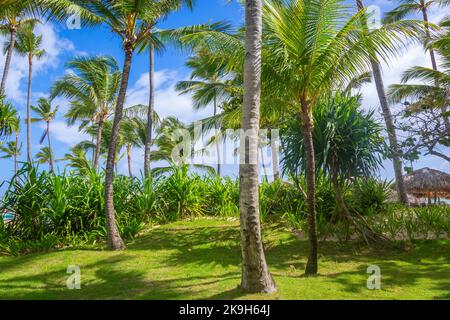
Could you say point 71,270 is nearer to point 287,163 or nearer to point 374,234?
point 287,163

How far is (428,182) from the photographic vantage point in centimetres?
1894

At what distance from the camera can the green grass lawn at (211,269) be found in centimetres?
605

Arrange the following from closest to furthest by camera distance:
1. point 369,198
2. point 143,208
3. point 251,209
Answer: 1. point 251,209
2. point 143,208
3. point 369,198

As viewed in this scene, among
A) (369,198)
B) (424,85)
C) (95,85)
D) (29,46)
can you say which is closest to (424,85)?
(424,85)

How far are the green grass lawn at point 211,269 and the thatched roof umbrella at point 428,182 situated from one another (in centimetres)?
1037

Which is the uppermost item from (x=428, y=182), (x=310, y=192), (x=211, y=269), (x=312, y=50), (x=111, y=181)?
(x=312, y=50)

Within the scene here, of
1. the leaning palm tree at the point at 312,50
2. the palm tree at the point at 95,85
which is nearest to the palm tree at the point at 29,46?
the palm tree at the point at 95,85

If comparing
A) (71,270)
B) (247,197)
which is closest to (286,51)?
(247,197)

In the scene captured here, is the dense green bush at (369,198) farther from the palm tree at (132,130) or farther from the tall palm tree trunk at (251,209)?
the palm tree at (132,130)

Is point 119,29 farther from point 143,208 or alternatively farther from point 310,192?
point 310,192

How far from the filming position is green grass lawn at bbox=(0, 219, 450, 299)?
19.8ft

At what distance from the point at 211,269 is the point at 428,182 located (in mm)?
15229

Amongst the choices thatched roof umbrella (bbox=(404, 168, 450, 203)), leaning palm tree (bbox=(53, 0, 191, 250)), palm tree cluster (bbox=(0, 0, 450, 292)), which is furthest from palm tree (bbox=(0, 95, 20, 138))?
thatched roof umbrella (bbox=(404, 168, 450, 203))

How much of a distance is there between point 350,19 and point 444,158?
5.19 m
